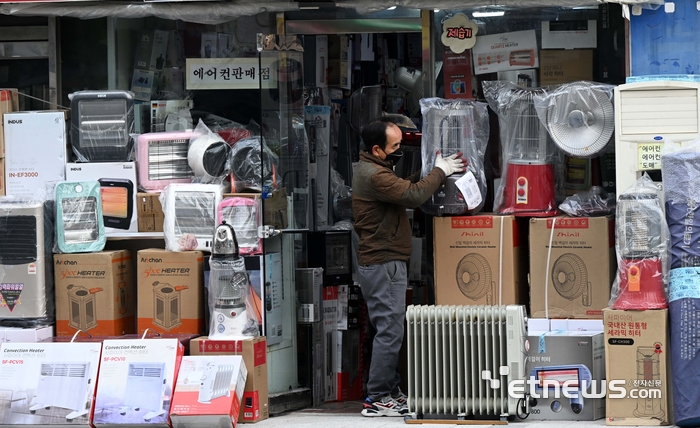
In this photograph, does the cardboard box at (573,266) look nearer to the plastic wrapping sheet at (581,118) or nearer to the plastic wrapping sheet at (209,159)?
the plastic wrapping sheet at (581,118)

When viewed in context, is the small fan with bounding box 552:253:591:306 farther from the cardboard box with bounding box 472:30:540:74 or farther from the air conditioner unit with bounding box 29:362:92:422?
the air conditioner unit with bounding box 29:362:92:422

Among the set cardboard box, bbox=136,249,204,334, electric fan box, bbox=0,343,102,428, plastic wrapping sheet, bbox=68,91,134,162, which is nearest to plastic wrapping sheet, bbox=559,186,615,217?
cardboard box, bbox=136,249,204,334

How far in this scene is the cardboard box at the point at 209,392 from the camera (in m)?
7.27

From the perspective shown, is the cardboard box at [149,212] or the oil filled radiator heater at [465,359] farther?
the cardboard box at [149,212]

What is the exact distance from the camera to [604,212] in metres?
7.72

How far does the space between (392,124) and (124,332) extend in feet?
8.38

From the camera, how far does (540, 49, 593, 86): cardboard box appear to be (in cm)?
813

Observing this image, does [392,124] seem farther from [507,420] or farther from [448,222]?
[507,420]

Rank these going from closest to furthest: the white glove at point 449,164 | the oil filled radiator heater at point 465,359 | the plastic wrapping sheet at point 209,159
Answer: the oil filled radiator heater at point 465,359, the white glove at point 449,164, the plastic wrapping sheet at point 209,159

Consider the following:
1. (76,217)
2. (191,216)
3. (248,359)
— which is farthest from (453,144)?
(76,217)

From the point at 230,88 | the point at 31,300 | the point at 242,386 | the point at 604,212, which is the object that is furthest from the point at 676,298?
the point at 31,300

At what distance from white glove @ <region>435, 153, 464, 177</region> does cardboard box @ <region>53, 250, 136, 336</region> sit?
248cm

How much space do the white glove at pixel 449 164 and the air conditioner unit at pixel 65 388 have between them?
283cm

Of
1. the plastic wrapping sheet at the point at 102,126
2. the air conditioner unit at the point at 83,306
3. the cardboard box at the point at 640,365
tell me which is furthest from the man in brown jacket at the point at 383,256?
the air conditioner unit at the point at 83,306
